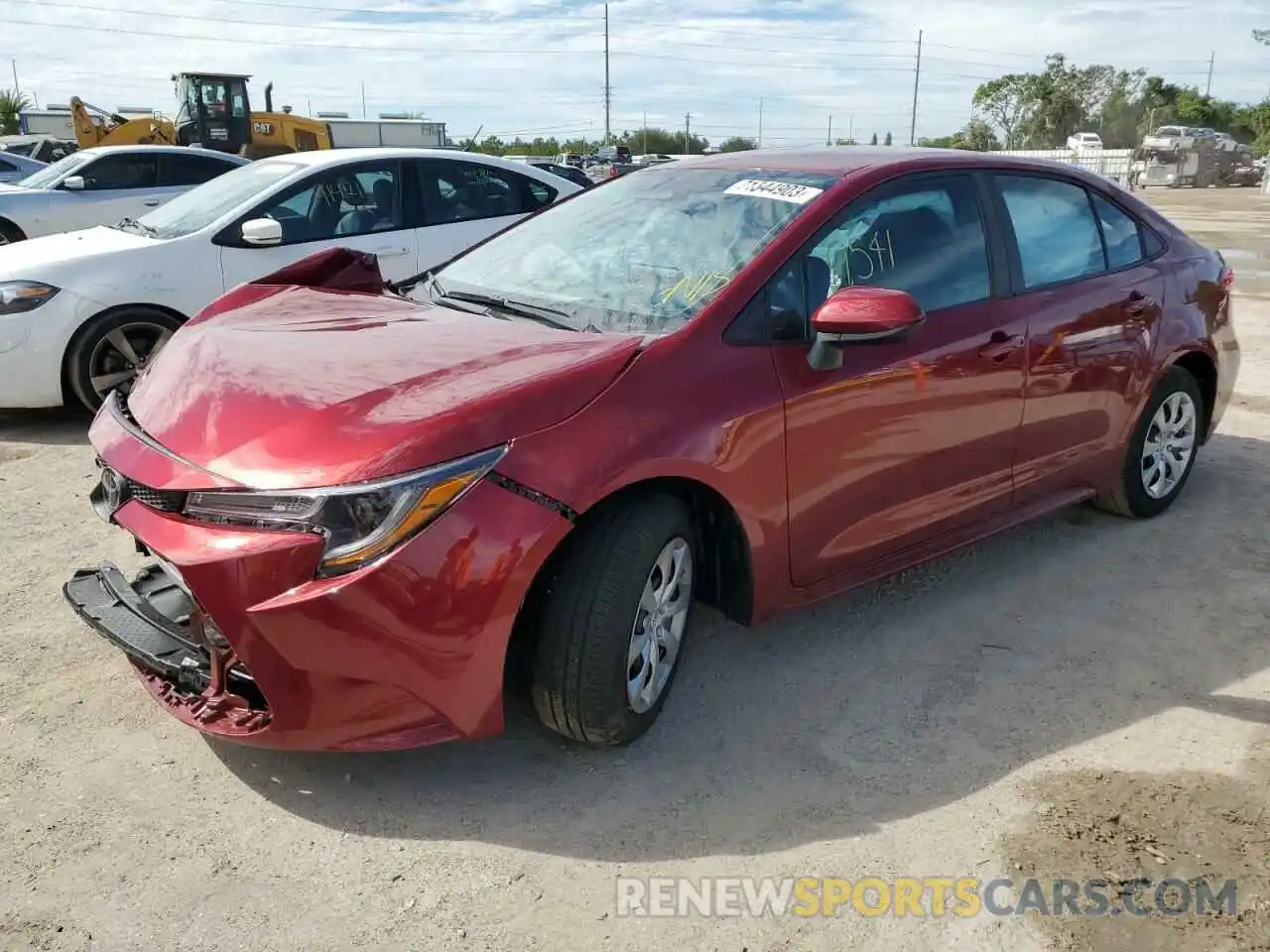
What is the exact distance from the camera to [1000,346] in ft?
11.7

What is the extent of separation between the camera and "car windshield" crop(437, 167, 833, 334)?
10.2ft

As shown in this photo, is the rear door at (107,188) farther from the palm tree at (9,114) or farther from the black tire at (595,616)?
the palm tree at (9,114)

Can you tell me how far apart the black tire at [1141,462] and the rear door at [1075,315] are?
17cm

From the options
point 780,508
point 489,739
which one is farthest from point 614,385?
point 489,739

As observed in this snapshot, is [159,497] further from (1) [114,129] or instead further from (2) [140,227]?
(1) [114,129]

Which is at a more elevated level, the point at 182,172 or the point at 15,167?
the point at 182,172

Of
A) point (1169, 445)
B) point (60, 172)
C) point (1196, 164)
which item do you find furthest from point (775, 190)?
point (1196, 164)

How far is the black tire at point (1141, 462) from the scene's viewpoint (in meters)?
4.41

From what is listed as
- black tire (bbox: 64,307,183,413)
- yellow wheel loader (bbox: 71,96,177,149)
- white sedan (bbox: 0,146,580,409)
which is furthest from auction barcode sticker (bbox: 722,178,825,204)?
yellow wheel loader (bbox: 71,96,177,149)

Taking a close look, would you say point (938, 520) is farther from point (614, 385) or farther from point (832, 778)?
point (614, 385)

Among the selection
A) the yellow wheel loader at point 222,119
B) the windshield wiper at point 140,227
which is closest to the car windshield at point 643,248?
the windshield wiper at point 140,227

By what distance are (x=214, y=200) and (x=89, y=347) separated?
4.25 ft

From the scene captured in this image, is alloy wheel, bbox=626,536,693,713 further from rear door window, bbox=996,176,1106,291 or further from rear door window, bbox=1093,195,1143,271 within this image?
rear door window, bbox=1093,195,1143,271

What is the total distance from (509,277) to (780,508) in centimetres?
124
